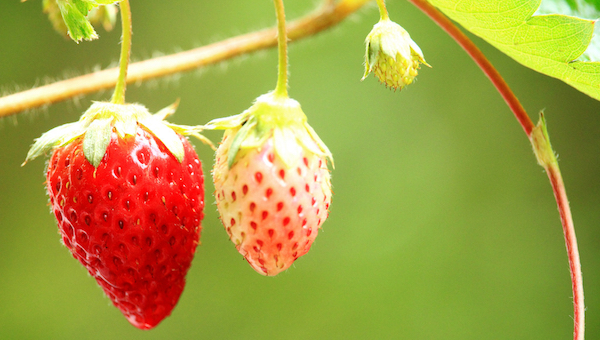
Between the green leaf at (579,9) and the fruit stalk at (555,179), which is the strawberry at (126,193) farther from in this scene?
the green leaf at (579,9)

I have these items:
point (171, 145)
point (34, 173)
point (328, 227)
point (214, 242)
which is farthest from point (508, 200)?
point (171, 145)

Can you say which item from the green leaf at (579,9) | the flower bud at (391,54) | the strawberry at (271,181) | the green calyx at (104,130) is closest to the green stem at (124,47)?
the green calyx at (104,130)

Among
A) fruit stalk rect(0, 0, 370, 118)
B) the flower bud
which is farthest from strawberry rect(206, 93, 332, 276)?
fruit stalk rect(0, 0, 370, 118)

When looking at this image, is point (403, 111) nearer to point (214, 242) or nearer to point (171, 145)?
point (214, 242)

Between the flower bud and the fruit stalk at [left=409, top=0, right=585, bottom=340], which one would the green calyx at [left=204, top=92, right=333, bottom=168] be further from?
the fruit stalk at [left=409, top=0, right=585, bottom=340]

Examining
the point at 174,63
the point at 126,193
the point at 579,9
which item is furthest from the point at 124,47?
the point at 579,9

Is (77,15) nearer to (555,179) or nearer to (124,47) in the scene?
(124,47)
